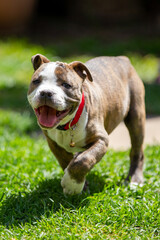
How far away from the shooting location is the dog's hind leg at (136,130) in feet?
16.0

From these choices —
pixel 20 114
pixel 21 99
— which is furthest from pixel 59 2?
pixel 20 114

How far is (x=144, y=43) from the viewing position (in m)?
13.3

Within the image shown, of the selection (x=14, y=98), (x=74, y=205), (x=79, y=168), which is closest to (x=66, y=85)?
(x=79, y=168)

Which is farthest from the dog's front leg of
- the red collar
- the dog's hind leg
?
the dog's hind leg

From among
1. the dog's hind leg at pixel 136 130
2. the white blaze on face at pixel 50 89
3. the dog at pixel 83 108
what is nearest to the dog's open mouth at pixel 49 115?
the dog at pixel 83 108

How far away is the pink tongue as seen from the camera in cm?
363

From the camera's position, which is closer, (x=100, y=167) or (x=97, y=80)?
(x=97, y=80)

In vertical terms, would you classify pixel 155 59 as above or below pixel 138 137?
below

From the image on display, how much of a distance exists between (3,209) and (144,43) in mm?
10276

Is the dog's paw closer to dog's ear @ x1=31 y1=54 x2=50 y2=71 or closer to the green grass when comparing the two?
the green grass

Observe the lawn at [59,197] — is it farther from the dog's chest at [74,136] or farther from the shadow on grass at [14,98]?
the shadow on grass at [14,98]

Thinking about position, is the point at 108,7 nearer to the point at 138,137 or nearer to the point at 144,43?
the point at 144,43

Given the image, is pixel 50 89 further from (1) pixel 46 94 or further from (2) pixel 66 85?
(2) pixel 66 85

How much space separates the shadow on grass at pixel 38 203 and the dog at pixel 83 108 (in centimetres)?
18
